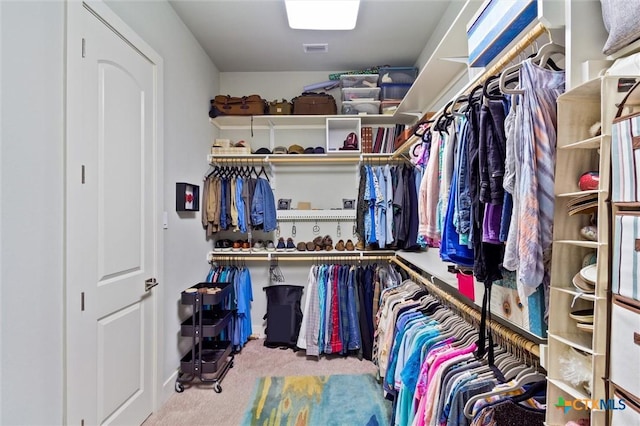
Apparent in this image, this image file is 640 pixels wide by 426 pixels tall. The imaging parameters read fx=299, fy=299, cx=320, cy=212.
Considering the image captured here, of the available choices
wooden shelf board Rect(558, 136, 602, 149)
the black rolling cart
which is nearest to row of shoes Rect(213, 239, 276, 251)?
the black rolling cart

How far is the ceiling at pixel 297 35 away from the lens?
2312 millimetres

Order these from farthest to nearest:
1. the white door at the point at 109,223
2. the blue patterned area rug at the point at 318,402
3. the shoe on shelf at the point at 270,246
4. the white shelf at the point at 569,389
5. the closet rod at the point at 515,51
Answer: the shoe on shelf at the point at 270,246, the blue patterned area rug at the point at 318,402, the white door at the point at 109,223, the closet rod at the point at 515,51, the white shelf at the point at 569,389

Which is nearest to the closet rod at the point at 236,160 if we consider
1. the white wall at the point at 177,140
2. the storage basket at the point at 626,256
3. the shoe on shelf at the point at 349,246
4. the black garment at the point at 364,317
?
the white wall at the point at 177,140

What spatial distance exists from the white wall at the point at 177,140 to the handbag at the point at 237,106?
0.19 metres

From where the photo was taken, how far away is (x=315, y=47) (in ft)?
9.39

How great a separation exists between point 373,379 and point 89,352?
6.42ft

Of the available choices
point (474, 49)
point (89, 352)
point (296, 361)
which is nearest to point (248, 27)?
point (474, 49)

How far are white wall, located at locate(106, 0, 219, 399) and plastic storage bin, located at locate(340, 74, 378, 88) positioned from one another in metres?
1.41

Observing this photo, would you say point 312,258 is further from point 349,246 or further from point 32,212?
point 32,212

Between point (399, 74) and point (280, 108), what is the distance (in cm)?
127

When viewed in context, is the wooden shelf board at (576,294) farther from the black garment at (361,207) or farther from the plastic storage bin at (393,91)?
the plastic storage bin at (393,91)

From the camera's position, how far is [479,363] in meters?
1.14

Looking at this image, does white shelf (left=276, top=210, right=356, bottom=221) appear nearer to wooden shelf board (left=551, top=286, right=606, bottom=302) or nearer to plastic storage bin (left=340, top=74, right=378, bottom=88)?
plastic storage bin (left=340, top=74, right=378, bottom=88)

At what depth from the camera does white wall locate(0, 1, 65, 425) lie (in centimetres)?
111
